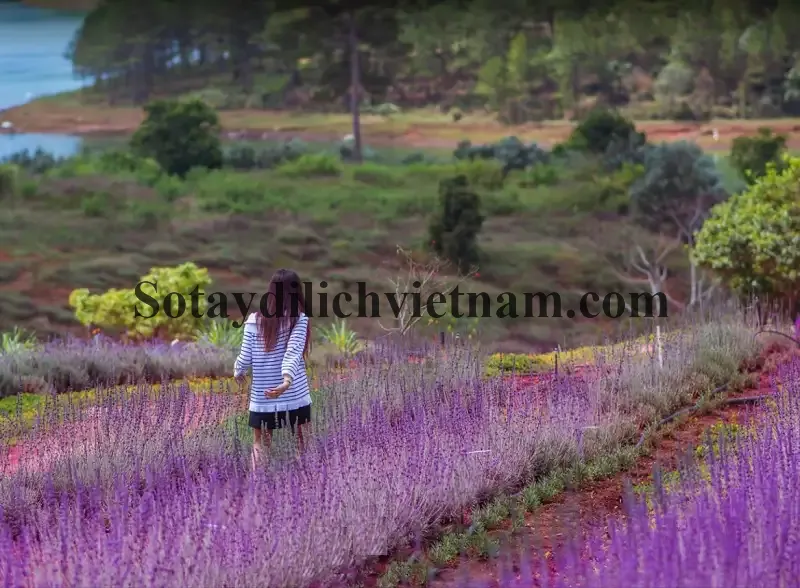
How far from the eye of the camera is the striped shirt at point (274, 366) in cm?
534

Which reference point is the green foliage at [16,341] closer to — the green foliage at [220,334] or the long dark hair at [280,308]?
the green foliage at [220,334]

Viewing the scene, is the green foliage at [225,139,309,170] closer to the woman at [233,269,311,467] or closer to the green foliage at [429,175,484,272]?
the green foliage at [429,175,484,272]

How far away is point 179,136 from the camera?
44.8 ft

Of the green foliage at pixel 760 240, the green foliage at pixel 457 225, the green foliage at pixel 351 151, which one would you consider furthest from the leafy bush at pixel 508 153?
the green foliage at pixel 760 240

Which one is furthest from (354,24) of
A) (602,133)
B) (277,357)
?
(277,357)

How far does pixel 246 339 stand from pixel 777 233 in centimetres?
723

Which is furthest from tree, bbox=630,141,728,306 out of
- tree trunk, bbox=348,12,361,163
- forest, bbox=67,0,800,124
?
tree trunk, bbox=348,12,361,163

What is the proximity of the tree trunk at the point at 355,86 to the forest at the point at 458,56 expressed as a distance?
3cm

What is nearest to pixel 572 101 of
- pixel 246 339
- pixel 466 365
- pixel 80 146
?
pixel 80 146

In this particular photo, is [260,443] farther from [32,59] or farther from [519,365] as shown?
[32,59]

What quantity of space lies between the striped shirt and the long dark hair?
0.10ft

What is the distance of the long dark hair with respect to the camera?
17.6ft

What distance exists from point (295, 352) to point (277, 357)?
0.15m

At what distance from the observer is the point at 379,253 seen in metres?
13.5
